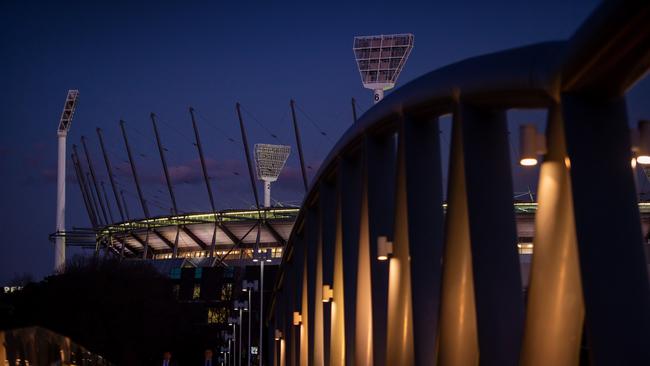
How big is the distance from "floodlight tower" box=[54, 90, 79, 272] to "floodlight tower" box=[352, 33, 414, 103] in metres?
43.4

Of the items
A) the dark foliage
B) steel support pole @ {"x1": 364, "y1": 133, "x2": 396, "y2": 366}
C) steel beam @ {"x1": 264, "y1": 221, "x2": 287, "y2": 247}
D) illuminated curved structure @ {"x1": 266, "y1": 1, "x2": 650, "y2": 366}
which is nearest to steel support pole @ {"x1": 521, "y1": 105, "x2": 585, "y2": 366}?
illuminated curved structure @ {"x1": 266, "y1": 1, "x2": 650, "y2": 366}

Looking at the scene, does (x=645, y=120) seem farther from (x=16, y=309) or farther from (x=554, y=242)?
(x=16, y=309)

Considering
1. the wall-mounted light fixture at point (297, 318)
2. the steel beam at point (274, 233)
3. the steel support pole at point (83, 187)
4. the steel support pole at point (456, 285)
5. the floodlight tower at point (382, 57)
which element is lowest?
the wall-mounted light fixture at point (297, 318)

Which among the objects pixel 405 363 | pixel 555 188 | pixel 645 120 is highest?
pixel 645 120

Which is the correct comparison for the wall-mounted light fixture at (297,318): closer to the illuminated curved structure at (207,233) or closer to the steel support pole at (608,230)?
the steel support pole at (608,230)

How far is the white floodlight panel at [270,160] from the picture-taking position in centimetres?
12375

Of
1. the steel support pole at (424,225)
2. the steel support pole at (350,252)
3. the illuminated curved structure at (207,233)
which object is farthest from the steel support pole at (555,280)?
the illuminated curved structure at (207,233)

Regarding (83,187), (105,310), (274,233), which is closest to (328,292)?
(105,310)

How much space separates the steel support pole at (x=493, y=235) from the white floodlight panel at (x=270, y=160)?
115 m

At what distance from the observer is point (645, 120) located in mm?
6805

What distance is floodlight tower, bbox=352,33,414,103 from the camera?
91250mm

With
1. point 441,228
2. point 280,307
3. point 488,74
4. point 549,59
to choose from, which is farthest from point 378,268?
point 280,307

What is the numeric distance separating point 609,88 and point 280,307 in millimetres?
26001

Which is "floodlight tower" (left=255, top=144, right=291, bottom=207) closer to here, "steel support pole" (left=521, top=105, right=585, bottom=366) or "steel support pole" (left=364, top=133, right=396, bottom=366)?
"steel support pole" (left=364, top=133, right=396, bottom=366)
